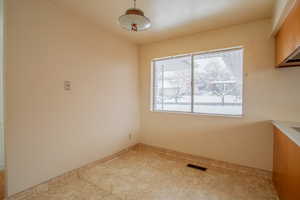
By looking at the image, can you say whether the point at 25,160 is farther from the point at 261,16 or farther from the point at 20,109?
the point at 261,16

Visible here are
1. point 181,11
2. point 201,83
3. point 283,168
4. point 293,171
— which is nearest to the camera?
point 293,171

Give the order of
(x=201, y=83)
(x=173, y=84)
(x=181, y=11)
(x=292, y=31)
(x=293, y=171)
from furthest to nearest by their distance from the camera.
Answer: (x=173, y=84)
(x=201, y=83)
(x=181, y=11)
(x=292, y=31)
(x=293, y=171)

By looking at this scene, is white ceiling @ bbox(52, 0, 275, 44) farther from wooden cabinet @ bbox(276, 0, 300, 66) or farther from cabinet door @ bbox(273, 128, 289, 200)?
cabinet door @ bbox(273, 128, 289, 200)

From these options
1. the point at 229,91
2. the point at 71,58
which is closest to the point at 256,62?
the point at 229,91

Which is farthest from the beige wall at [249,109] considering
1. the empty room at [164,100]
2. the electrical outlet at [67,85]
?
the electrical outlet at [67,85]

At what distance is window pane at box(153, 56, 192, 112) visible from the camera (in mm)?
3121

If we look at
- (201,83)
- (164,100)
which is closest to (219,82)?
(201,83)

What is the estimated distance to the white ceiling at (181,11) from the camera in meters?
1.97

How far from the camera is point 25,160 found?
1772mm

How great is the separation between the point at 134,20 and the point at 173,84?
1896 millimetres

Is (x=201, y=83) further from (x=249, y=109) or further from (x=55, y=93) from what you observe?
(x=55, y=93)

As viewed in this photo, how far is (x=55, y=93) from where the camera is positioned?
6.74ft

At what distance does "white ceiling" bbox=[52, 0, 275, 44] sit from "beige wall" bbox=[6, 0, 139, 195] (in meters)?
0.29

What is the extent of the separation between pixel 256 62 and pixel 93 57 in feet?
8.97
